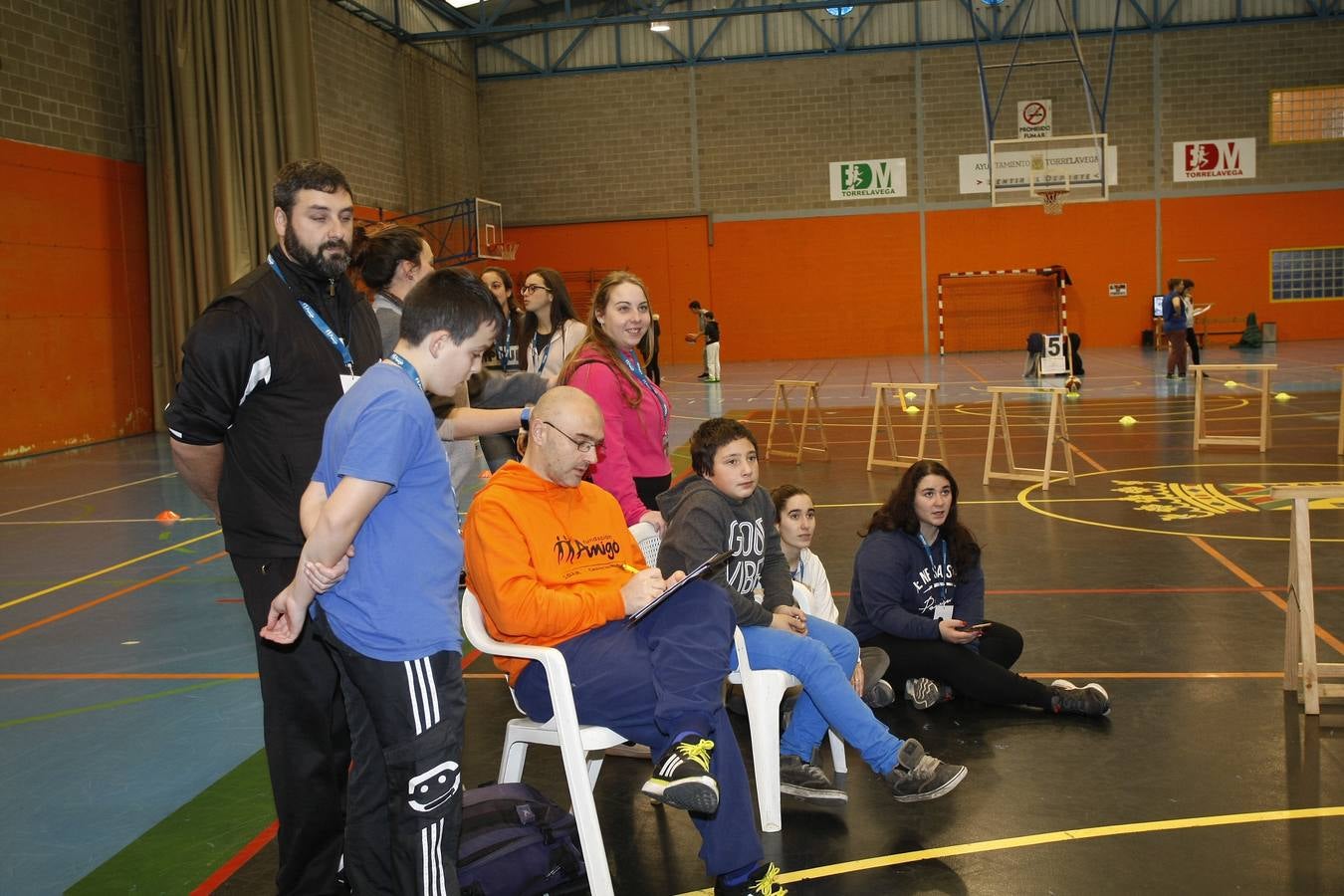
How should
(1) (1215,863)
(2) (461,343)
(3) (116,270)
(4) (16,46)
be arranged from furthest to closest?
(3) (116,270), (4) (16,46), (1) (1215,863), (2) (461,343)

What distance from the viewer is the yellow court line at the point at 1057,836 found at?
3.16 m

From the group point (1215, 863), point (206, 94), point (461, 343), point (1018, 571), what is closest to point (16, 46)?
point (206, 94)

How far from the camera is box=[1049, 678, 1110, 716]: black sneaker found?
4258mm

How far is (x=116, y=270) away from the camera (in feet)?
52.1

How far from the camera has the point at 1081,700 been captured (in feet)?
14.0

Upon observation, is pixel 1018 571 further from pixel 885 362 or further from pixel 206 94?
pixel 885 362

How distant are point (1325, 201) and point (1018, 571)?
2424cm

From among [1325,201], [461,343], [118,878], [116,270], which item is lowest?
[118,878]

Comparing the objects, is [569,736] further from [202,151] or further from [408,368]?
[202,151]

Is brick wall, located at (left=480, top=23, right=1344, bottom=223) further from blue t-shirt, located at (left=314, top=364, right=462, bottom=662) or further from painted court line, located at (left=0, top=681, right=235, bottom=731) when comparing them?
blue t-shirt, located at (left=314, top=364, right=462, bottom=662)

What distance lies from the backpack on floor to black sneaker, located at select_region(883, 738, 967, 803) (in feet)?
3.26

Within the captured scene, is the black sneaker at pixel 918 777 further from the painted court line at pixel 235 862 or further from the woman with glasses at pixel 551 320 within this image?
the woman with glasses at pixel 551 320

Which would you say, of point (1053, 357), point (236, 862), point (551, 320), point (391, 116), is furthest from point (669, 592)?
point (391, 116)

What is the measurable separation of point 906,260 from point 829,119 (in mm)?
3687
